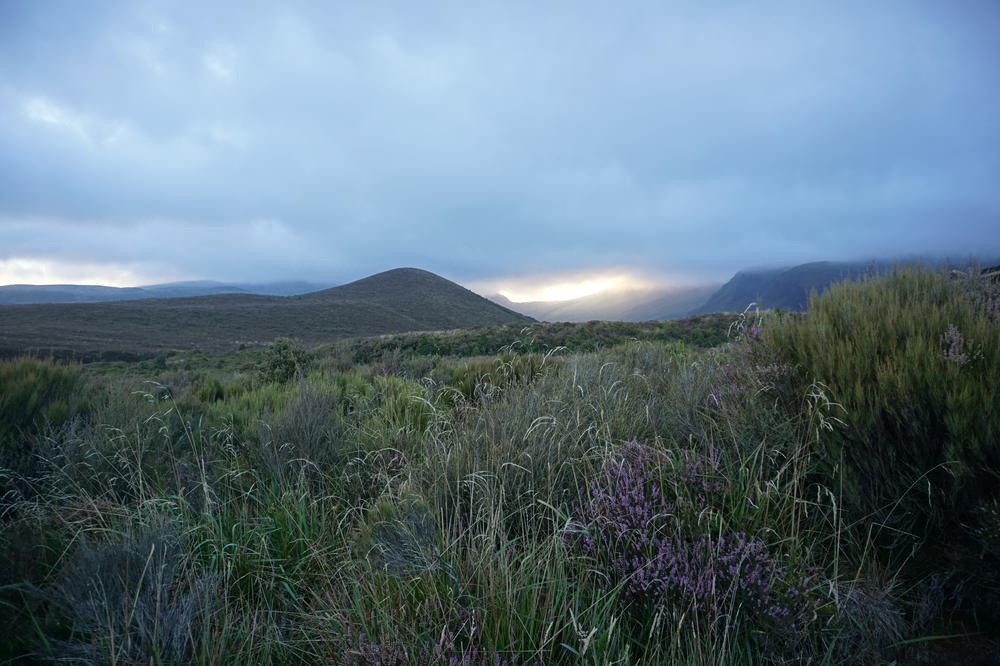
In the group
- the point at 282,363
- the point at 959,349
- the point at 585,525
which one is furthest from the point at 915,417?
the point at 282,363

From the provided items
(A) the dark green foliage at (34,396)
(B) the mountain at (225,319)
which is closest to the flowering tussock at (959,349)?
(A) the dark green foliage at (34,396)

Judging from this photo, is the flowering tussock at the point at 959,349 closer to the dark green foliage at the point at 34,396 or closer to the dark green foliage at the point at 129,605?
the dark green foliage at the point at 129,605

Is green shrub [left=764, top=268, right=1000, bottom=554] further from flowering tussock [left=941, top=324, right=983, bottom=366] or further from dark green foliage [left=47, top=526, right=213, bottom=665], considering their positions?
dark green foliage [left=47, top=526, right=213, bottom=665]

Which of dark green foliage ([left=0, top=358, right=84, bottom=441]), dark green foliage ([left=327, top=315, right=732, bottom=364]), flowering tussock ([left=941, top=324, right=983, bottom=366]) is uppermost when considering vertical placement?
flowering tussock ([left=941, top=324, right=983, bottom=366])

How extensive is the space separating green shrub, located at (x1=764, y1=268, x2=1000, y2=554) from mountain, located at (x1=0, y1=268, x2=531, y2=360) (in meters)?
42.1

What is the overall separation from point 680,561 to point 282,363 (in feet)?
30.2

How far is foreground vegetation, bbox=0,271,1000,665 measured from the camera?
1.97 metres

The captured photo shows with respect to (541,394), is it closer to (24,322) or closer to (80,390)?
(80,390)

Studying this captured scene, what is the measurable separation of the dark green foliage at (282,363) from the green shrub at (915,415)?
8.20 meters

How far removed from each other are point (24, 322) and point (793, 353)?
76.5m

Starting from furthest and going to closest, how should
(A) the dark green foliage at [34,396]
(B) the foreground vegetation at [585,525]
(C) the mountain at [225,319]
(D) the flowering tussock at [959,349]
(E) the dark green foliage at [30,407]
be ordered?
(C) the mountain at [225,319] → (A) the dark green foliage at [34,396] → (E) the dark green foliage at [30,407] → (D) the flowering tussock at [959,349] → (B) the foreground vegetation at [585,525]

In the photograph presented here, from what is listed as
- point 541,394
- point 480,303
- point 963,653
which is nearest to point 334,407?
point 541,394

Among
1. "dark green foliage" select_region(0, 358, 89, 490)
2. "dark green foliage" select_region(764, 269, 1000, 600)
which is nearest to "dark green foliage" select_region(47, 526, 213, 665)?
"dark green foliage" select_region(0, 358, 89, 490)

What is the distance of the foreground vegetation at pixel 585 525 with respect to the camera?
1.97 m
